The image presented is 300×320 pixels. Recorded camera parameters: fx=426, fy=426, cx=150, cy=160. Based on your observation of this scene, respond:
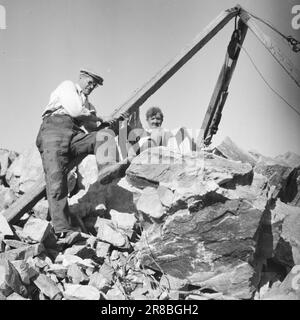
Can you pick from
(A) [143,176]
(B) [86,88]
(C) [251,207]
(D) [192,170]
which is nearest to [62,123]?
A: (B) [86,88]

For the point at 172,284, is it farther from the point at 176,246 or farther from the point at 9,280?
the point at 9,280

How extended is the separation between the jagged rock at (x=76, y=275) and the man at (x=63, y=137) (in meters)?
0.56

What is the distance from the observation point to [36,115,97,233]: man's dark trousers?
Result: 505cm

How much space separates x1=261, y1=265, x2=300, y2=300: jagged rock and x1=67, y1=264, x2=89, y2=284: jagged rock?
199 cm

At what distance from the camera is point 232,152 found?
6059 millimetres

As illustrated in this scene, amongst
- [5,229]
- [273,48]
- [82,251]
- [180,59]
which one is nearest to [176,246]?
[82,251]

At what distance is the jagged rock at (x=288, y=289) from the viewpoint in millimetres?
4492

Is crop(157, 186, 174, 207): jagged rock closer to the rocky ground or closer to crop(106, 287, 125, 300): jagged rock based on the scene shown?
the rocky ground

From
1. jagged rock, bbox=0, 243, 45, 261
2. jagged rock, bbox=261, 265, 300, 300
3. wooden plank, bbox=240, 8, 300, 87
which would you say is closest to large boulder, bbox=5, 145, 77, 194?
jagged rock, bbox=0, 243, 45, 261

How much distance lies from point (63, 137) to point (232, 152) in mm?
2388

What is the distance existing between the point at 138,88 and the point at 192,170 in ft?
6.67

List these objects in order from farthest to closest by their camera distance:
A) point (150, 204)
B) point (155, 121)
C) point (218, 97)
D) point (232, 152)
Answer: point (218, 97), point (155, 121), point (232, 152), point (150, 204)

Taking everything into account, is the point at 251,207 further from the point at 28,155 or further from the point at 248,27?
the point at 28,155

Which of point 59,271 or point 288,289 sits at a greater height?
point 59,271
